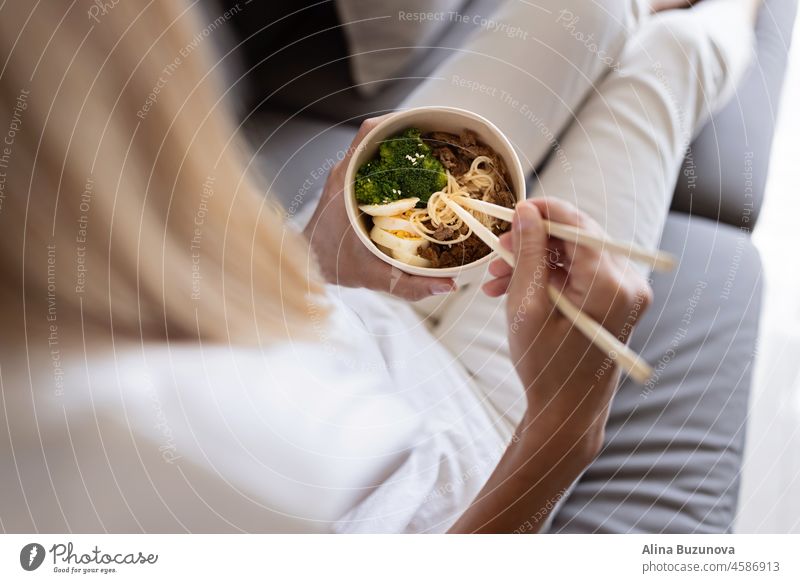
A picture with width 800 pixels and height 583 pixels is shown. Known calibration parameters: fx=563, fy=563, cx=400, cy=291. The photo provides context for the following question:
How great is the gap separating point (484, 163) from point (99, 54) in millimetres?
226

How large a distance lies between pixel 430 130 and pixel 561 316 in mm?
133

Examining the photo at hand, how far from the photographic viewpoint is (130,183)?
339 millimetres

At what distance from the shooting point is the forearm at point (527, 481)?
0.35 metres

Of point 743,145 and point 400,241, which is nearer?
point 400,241

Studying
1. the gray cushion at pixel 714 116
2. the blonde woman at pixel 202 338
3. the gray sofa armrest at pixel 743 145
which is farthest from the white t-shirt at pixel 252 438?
the gray sofa armrest at pixel 743 145

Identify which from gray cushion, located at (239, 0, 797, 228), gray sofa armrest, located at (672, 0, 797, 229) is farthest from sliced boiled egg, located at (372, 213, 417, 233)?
gray sofa armrest, located at (672, 0, 797, 229)

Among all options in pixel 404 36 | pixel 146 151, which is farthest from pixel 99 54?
pixel 404 36

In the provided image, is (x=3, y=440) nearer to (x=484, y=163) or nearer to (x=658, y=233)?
(x=484, y=163)

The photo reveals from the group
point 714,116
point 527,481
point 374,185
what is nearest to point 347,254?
point 374,185

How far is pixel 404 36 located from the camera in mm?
408
